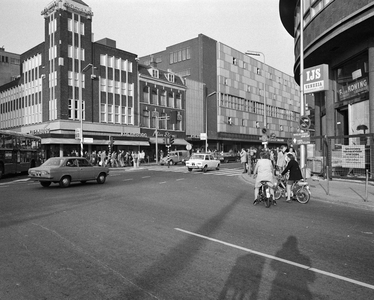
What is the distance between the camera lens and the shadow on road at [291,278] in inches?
144

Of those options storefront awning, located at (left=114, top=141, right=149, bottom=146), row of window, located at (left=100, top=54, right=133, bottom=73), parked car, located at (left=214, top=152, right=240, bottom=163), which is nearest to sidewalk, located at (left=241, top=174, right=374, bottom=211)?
storefront awning, located at (left=114, top=141, right=149, bottom=146)

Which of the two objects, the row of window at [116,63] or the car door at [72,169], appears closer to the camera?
the car door at [72,169]

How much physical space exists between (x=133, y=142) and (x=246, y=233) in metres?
37.0

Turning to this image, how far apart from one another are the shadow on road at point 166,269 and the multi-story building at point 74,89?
92.0 ft

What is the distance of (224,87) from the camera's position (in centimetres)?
6281

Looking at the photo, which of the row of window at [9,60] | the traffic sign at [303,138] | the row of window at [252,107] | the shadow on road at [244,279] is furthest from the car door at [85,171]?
the row of window at [9,60]

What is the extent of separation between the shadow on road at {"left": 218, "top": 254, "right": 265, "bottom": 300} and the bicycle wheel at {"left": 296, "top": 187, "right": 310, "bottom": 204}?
6.54 meters

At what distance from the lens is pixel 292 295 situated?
12.0 feet

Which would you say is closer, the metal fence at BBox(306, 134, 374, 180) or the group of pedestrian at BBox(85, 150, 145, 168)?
the metal fence at BBox(306, 134, 374, 180)

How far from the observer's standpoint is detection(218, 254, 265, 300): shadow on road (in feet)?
11.8

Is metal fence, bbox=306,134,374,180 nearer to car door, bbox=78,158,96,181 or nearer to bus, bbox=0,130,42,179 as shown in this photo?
car door, bbox=78,158,96,181

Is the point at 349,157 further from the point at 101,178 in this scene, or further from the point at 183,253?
the point at 183,253

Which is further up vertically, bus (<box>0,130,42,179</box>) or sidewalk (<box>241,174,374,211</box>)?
bus (<box>0,130,42,179</box>)

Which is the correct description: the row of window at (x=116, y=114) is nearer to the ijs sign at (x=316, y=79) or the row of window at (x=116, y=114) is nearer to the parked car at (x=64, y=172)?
the parked car at (x=64, y=172)
